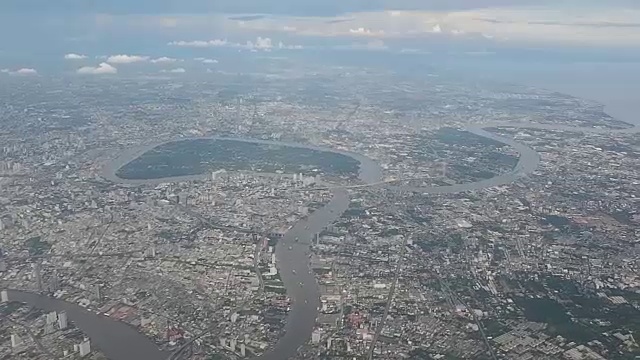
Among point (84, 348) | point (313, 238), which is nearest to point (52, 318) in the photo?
point (84, 348)

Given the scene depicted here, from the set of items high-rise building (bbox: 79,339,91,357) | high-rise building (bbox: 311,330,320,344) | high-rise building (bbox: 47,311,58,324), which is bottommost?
high-rise building (bbox: 311,330,320,344)

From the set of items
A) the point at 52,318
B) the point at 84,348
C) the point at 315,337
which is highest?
the point at 52,318

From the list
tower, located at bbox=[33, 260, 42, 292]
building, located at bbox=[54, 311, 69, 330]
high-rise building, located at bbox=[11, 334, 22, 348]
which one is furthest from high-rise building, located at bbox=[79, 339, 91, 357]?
tower, located at bbox=[33, 260, 42, 292]

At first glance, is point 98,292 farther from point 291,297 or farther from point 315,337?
point 315,337

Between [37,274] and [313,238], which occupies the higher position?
[37,274]

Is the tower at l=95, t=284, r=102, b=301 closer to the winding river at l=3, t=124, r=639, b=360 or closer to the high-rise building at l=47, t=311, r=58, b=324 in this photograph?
the winding river at l=3, t=124, r=639, b=360

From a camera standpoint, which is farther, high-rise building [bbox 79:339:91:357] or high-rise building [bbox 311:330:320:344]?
high-rise building [bbox 311:330:320:344]

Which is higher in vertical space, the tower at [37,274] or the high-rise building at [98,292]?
the tower at [37,274]

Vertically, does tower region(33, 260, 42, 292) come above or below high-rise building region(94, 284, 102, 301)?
above

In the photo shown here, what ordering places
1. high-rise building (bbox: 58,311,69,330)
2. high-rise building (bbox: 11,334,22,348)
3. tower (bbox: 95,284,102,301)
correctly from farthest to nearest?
tower (bbox: 95,284,102,301), high-rise building (bbox: 58,311,69,330), high-rise building (bbox: 11,334,22,348)

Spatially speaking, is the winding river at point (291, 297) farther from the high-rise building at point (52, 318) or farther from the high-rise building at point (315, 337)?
the high-rise building at point (52, 318)

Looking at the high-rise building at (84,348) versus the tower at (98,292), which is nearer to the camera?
the high-rise building at (84,348)

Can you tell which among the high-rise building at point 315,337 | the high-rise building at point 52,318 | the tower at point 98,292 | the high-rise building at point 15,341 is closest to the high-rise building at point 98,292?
the tower at point 98,292

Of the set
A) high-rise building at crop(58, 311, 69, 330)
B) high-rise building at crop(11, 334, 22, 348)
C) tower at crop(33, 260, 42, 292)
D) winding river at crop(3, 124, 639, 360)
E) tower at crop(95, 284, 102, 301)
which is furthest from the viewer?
tower at crop(33, 260, 42, 292)
